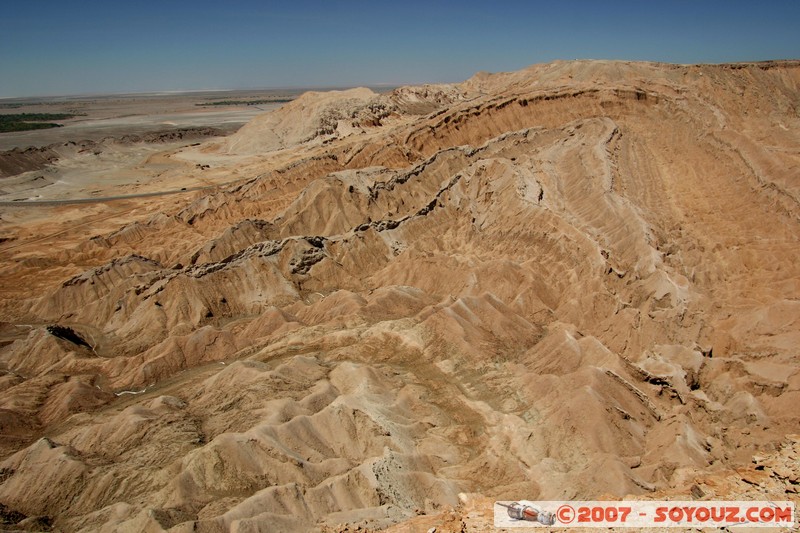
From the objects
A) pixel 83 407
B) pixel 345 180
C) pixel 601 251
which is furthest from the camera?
pixel 345 180

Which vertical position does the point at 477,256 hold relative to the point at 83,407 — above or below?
above

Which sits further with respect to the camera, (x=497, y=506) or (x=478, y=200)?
(x=478, y=200)

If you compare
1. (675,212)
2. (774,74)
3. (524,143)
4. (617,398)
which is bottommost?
(617,398)

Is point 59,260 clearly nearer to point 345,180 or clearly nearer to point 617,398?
point 345,180

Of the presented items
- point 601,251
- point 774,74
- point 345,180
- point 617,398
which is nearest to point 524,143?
point 345,180

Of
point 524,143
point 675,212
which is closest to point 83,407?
point 675,212

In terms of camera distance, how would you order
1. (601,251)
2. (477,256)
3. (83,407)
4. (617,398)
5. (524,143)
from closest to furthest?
1. (617,398)
2. (83,407)
3. (601,251)
4. (477,256)
5. (524,143)

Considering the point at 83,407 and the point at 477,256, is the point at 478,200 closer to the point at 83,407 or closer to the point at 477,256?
the point at 477,256
